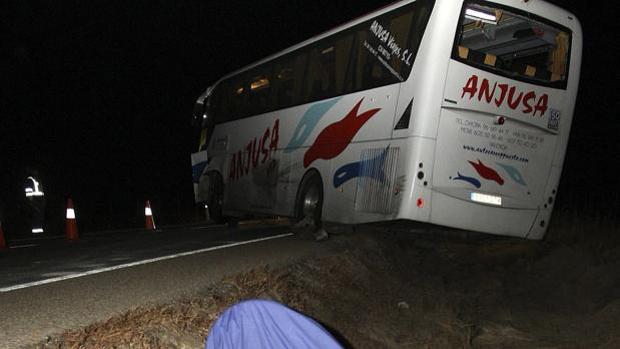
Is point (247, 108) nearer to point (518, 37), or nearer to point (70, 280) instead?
point (518, 37)

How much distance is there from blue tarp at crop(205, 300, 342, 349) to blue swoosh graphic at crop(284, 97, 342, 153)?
→ 7170mm

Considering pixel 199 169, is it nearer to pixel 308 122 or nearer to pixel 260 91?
pixel 260 91

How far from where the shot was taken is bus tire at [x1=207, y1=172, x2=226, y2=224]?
14852 mm

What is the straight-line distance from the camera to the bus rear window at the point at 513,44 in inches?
320

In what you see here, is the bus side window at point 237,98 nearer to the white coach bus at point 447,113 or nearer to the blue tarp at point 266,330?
the white coach bus at point 447,113

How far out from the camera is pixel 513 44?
890cm

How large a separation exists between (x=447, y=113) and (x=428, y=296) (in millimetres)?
2622

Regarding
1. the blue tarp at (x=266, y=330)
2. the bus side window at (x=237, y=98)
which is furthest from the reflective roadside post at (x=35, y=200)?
the blue tarp at (x=266, y=330)

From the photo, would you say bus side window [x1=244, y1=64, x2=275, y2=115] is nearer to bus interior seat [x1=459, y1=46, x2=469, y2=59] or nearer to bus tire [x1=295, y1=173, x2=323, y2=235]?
bus tire [x1=295, y1=173, x2=323, y2=235]

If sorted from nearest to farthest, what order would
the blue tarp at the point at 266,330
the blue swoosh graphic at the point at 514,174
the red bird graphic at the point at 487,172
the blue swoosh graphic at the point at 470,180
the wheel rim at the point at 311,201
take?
the blue tarp at the point at 266,330
the blue swoosh graphic at the point at 470,180
the red bird graphic at the point at 487,172
the blue swoosh graphic at the point at 514,174
the wheel rim at the point at 311,201

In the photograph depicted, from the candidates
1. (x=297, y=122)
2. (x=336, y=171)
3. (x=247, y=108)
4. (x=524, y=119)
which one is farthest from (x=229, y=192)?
(x=524, y=119)

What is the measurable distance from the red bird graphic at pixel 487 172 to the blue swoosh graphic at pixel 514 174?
157 millimetres

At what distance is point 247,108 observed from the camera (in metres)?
13.5

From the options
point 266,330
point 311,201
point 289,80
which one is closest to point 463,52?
point 311,201
